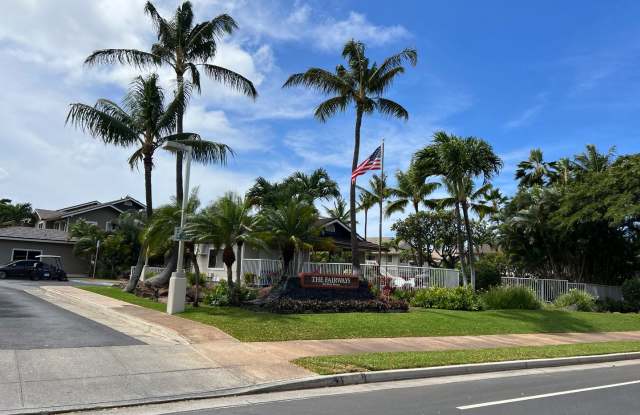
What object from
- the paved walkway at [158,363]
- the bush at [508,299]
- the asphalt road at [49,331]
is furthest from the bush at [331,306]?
the asphalt road at [49,331]

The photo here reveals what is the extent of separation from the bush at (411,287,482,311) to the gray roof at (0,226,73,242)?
103 ft

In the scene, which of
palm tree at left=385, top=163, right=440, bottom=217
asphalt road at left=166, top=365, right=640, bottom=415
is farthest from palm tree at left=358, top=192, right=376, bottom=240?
asphalt road at left=166, top=365, right=640, bottom=415

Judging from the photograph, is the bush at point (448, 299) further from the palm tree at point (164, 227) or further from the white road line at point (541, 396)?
the white road line at point (541, 396)

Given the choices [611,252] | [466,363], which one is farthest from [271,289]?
[611,252]

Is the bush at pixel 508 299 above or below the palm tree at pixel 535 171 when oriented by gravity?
below

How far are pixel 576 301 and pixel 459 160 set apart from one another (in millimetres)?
9565

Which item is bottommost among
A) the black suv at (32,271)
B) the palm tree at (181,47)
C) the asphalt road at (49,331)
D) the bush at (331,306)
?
the asphalt road at (49,331)

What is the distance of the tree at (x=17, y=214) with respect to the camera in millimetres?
72625

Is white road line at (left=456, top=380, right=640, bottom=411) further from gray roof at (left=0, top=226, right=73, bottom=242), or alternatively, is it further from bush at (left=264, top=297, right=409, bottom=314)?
gray roof at (left=0, top=226, right=73, bottom=242)

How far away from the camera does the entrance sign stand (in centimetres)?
1856

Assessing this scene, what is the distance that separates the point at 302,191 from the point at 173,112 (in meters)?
14.9

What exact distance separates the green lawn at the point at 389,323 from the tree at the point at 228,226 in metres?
1.93

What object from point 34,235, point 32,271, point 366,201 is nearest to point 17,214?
point 34,235

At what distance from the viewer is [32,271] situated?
111ft
